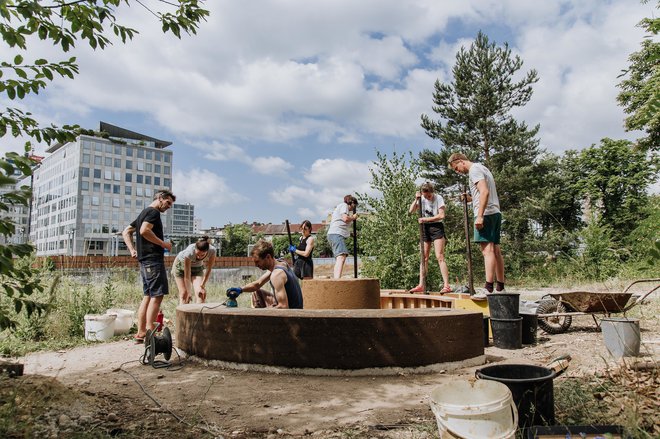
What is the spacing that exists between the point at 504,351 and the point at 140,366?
4148 mm

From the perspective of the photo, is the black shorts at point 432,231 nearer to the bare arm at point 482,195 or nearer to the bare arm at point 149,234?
the bare arm at point 482,195

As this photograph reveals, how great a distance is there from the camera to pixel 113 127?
103m

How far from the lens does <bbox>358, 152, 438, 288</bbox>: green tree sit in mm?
10625

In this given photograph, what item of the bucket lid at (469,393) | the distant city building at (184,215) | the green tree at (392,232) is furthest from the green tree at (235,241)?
the bucket lid at (469,393)

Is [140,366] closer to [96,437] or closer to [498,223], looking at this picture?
[96,437]

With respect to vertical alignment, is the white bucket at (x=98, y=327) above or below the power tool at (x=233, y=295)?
below

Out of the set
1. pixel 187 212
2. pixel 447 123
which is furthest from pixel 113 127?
pixel 447 123

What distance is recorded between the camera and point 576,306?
5.84m

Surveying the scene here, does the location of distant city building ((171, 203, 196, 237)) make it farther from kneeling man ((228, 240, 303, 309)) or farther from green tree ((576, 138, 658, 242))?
kneeling man ((228, 240, 303, 309))

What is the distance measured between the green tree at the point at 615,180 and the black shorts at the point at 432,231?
104 feet

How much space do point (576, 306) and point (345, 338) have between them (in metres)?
3.39

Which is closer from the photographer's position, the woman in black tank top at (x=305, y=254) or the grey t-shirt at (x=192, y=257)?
the grey t-shirt at (x=192, y=257)

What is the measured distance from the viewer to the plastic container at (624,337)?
174 inches

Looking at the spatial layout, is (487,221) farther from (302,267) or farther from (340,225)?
(302,267)
